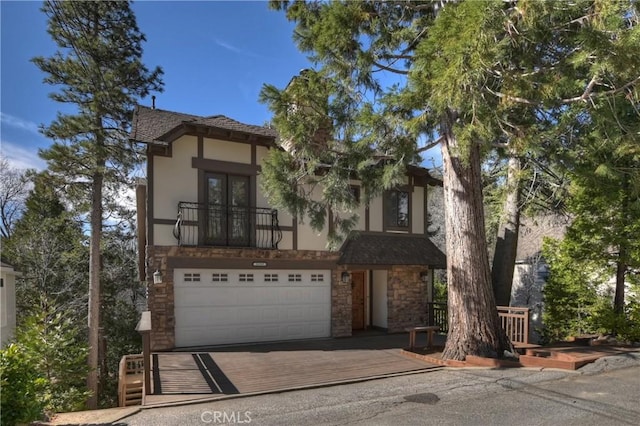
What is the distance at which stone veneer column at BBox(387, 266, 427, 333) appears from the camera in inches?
498

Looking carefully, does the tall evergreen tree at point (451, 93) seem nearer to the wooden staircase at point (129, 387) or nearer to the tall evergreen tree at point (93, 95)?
the wooden staircase at point (129, 387)

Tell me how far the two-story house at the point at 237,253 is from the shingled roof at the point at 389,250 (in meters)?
0.04

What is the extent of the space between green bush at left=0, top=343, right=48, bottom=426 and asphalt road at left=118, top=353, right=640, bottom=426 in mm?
1057

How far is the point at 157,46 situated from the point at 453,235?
418 inches

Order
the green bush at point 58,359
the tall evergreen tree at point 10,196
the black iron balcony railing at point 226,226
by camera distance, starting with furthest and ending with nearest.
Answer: the tall evergreen tree at point 10,196, the black iron balcony railing at point 226,226, the green bush at point 58,359

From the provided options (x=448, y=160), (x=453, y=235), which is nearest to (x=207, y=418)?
(x=453, y=235)

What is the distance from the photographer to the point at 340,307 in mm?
11867

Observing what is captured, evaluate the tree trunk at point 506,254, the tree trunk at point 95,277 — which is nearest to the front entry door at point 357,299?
the tree trunk at point 506,254

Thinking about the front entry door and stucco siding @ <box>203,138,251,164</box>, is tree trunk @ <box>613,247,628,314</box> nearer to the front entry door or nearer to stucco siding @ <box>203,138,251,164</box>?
the front entry door

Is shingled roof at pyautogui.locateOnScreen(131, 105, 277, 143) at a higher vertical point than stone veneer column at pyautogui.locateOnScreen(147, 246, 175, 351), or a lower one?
higher

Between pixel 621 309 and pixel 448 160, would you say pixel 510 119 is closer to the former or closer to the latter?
pixel 448 160

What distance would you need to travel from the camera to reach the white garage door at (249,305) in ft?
32.6

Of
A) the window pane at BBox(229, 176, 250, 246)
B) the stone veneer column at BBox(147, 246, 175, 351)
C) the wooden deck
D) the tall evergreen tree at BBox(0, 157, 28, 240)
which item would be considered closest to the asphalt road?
the wooden deck

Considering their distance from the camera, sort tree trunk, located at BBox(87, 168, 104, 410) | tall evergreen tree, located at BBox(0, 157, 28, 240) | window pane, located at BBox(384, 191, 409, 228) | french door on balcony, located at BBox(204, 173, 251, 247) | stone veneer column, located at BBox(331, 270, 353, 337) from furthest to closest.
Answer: tall evergreen tree, located at BBox(0, 157, 28, 240) < window pane, located at BBox(384, 191, 409, 228) < tree trunk, located at BBox(87, 168, 104, 410) < stone veneer column, located at BBox(331, 270, 353, 337) < french door on balcony, located at BBox(204, 173, 251, 247)
